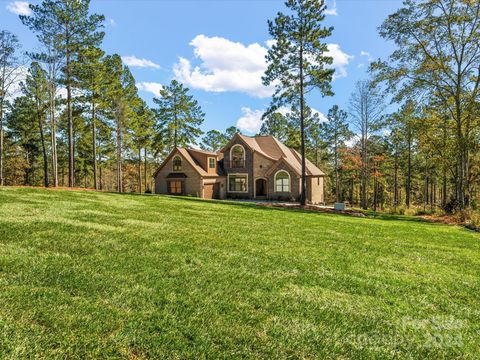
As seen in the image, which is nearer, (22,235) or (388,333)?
(388,333)

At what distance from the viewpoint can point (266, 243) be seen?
7164mm

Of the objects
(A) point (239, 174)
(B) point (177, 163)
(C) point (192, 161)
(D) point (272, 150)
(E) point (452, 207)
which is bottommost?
(E) point (452, 207)

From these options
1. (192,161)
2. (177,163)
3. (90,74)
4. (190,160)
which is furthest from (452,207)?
(90,74)

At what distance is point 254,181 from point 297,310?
1049 inches

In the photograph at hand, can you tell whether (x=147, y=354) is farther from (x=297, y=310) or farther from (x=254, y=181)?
(x=254, y=181)

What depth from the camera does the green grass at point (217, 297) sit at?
9.05ft

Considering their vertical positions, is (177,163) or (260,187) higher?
(177,163)

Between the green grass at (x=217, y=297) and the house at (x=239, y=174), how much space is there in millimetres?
20958

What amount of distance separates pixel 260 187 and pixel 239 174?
2.72 m

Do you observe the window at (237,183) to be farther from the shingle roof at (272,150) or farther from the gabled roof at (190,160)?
the shingle roof at (272,150)

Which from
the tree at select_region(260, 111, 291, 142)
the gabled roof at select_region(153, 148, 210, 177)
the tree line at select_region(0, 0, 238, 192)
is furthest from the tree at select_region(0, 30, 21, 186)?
the tree at select_region(260, 111, 291, 142)

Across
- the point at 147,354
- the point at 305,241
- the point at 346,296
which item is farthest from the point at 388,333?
the point at 305,241

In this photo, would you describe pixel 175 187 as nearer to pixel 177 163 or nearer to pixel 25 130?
pixel 177 163

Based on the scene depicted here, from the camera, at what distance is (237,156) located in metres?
31.0
